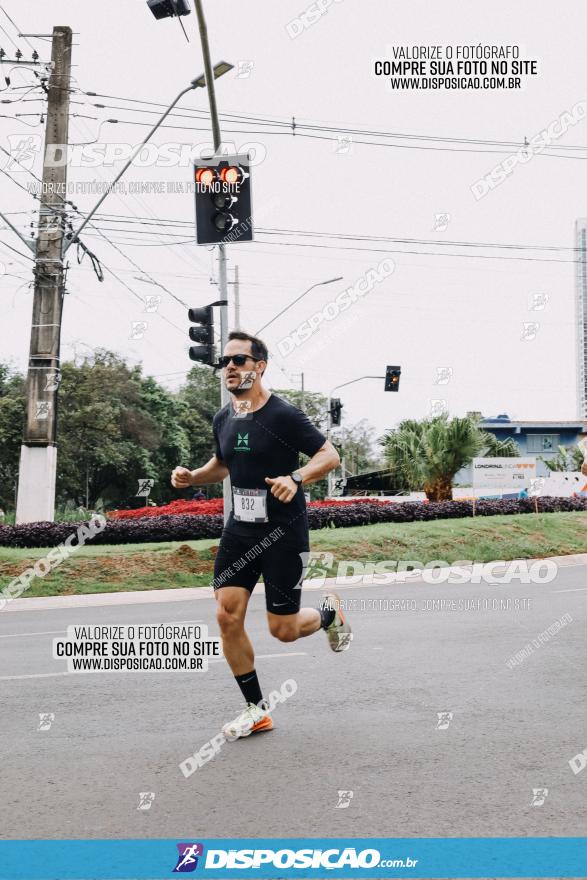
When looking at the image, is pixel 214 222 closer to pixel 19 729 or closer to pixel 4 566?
pixel 4 566

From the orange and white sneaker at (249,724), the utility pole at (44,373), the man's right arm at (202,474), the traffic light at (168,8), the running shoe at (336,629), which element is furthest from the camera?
the utility pole at (44,373)

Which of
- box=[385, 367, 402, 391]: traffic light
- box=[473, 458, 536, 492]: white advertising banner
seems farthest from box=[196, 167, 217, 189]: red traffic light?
box=[385, 367, 402, 391]: traffic light

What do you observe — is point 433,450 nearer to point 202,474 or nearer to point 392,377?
point 392,377

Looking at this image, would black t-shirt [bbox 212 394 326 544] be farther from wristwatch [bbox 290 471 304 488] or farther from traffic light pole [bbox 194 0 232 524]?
traffic light pole [bbox 194 0 232 524]

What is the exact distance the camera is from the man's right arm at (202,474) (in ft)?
17.1

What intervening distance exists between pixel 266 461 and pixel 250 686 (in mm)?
1206

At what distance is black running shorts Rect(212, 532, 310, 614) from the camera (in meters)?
4.80

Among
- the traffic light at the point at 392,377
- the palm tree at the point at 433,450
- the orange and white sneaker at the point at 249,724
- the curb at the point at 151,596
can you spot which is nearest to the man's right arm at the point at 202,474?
the orange and white sneaker at the point at 249,724

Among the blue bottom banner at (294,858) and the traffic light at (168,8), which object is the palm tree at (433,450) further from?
the blue bottom banner at (294,858)

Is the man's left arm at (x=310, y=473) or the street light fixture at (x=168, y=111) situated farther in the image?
the street light fixture at (x=168, y=111)

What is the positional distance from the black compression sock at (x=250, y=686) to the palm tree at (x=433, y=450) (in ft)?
58.8

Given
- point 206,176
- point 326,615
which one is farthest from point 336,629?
point 206,176

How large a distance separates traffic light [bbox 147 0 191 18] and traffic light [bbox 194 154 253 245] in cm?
170

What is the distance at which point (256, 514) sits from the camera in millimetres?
4781
